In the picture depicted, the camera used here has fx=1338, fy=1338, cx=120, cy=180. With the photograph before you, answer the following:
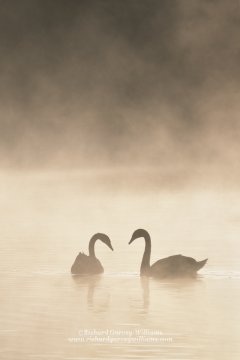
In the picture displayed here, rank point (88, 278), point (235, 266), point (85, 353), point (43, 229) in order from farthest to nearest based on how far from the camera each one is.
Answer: point (43, 229), point (235, 266), point (88, 278), point (85, 353)

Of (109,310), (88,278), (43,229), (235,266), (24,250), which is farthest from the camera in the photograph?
(43,229)

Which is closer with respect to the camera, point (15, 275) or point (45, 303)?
point (45, 303)

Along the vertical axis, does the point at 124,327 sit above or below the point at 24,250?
below

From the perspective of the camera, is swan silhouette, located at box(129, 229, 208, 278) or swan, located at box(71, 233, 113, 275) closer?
swan silhouette, located at box(129, 229, 208, 278)

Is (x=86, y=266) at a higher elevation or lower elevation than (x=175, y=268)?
higher

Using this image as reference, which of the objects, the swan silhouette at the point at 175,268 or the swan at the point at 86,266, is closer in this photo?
the swan silhouette at the point at 175,268

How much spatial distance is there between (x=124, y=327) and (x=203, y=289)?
16.5ft

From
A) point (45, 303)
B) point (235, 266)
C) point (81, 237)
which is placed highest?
point (81, 237)

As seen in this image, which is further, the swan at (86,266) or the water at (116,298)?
the swan at (86,266)

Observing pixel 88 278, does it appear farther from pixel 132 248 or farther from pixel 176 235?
pixel 176 235

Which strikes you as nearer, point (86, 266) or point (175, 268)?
point (175, 268)

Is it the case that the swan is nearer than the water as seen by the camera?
No

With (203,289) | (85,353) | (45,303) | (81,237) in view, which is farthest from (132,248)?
(85,353)

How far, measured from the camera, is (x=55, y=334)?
16.5 m
